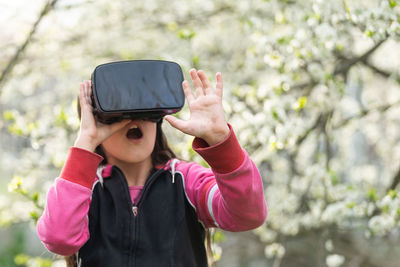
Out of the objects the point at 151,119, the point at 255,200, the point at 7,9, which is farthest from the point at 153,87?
the point at 7,9

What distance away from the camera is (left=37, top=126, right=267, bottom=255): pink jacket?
1.24 metres

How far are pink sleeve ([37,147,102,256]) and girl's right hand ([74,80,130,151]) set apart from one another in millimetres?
37

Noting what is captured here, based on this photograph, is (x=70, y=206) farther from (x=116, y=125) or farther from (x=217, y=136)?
(x=217, y=136)

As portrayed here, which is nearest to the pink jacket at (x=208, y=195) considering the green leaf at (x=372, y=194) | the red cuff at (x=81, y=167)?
the red cuff at (x=81, y=167)

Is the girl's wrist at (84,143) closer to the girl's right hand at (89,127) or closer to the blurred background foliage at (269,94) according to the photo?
the girl's right hand at (89,127)

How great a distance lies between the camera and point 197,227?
1.45 meters

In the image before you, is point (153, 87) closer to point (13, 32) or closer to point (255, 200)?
point (255, 200)

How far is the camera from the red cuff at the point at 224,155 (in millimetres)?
1231

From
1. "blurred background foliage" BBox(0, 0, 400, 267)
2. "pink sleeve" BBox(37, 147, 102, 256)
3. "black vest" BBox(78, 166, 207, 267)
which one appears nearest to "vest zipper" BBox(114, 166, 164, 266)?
"black vest" BBox(78, 166, 207, 267)

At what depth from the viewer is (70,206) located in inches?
50.1

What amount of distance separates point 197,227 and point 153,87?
41cm

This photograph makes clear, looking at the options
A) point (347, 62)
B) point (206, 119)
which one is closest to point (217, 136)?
point (206, 119)

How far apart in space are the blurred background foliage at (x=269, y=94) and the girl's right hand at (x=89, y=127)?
2.52ft

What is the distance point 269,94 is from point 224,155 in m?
1.68
